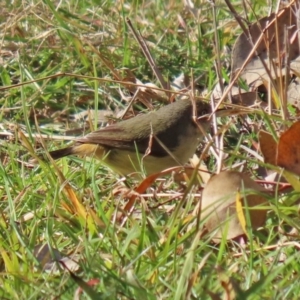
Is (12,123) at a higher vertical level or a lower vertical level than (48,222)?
lower

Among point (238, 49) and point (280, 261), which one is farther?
point (238, 49)

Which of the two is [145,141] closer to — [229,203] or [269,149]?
[269,149]

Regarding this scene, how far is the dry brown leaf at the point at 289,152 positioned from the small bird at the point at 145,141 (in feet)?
2.74

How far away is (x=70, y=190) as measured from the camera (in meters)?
3.26

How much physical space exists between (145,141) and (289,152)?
1222 mm

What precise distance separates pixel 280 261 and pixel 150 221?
527mm

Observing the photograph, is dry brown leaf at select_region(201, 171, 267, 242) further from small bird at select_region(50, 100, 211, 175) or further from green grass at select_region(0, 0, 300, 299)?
small bird at select_region(50, 100, 211, 175)

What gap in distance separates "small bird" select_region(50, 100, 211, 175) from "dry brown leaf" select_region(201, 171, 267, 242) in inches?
31.2

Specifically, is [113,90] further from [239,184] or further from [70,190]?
[239,184]

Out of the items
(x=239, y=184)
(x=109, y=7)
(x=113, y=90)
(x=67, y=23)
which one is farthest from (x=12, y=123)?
(x=239, y=184)

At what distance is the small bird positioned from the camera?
156 inches

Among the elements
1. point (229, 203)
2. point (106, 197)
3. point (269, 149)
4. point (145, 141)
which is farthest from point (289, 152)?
point (145, 141)

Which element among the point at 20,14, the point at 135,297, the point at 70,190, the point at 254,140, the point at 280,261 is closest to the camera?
the point at 135,297

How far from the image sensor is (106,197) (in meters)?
3.55
